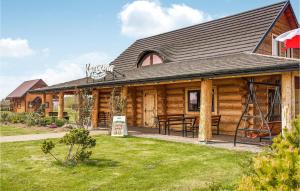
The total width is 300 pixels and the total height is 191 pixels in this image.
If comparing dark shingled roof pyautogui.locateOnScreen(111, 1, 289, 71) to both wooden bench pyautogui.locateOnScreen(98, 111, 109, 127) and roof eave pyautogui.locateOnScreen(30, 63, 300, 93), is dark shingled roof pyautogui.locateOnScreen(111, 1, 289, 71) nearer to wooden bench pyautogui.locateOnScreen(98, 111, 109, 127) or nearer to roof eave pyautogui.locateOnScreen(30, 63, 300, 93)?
wooden bench pyautogui.locateOnScreen(98, 111, 109, 127)

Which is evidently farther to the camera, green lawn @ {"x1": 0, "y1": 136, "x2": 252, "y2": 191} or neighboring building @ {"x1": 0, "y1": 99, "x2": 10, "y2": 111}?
neighboring building @ {"x1": 0, "y1": 99, "x2": 10, "y2": 111}

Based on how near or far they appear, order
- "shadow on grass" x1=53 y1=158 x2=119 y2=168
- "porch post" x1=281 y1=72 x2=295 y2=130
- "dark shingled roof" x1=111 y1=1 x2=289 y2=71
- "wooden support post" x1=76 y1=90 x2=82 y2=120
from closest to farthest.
A: 1. "shadow on grass" x1=53 y1=158 x2=119 y2=168
2. "porch post" x1=281 y1=72 x2=295 y2=130
3. "wooden support post" x1=76 y1=90 x2=82 y2=120
4. "dark shingled roof" x1=111 y1=1 x2=289 y2=71

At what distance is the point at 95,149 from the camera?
10438 millimetres

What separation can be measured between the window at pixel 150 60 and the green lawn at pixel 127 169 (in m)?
9.92

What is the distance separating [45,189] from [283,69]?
7214 millimetres

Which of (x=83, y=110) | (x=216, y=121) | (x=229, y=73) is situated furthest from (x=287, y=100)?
(x=83, y=110)

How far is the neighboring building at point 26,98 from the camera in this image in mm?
44662

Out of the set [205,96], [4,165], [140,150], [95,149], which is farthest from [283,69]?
[4,165]

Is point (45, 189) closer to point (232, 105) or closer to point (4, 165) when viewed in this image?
point (4, 165)

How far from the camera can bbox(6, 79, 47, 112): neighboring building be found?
147 feet

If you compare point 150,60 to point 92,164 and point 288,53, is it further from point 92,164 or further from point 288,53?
point 92,164

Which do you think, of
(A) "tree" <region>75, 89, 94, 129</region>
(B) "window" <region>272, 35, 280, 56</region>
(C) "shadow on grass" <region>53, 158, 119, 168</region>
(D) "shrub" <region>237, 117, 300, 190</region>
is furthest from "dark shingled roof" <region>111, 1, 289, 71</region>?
(D) "shrub" <region>237, 117, 300, 190</region>

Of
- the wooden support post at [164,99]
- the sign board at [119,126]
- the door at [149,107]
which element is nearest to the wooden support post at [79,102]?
the sign board at [119,126]

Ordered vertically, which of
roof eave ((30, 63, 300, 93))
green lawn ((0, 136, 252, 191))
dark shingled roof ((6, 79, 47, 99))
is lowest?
green lawn ((0, 136, 252, 191))
